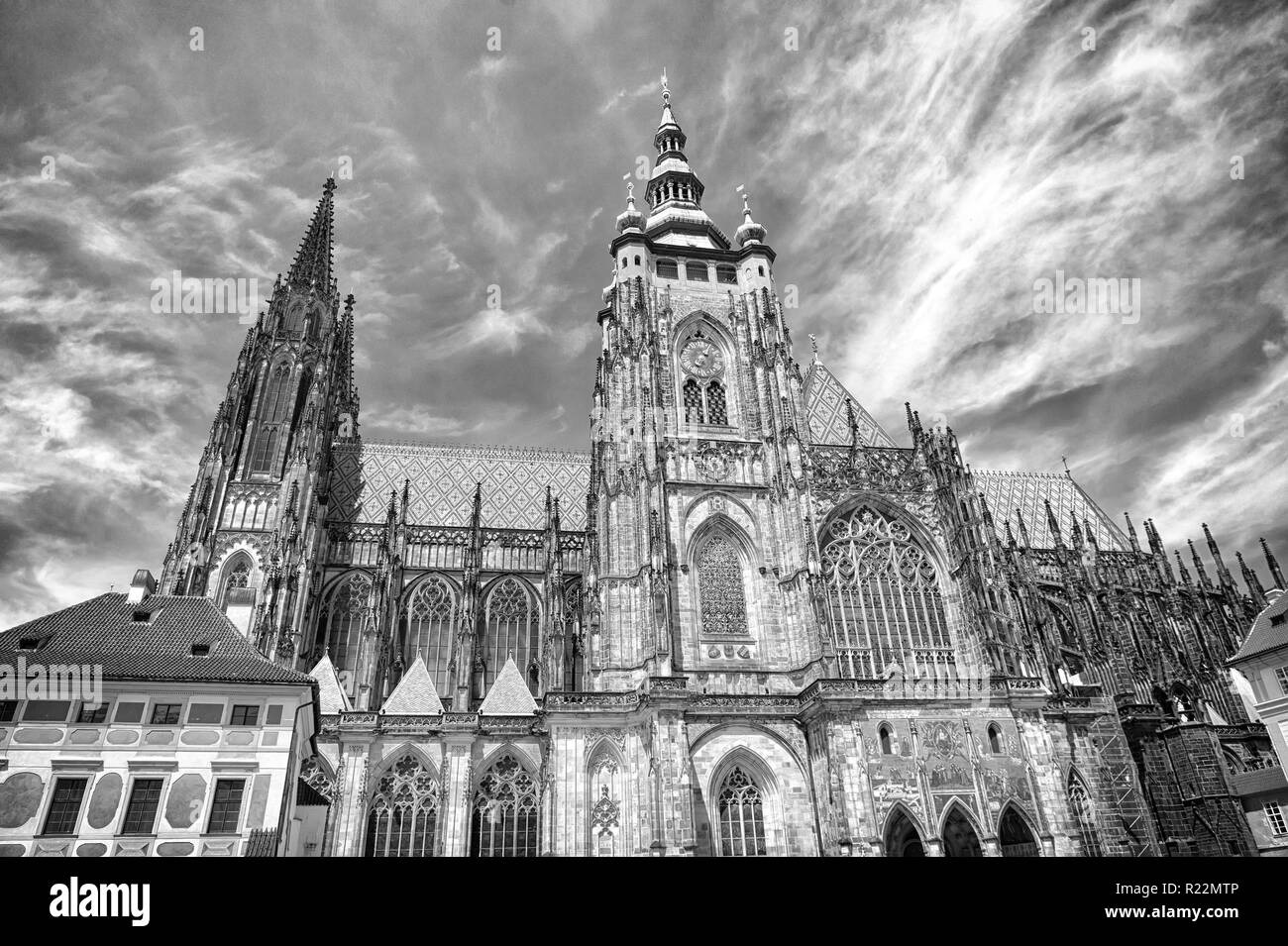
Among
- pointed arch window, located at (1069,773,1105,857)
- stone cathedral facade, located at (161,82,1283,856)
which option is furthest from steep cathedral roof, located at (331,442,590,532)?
pointed arch window, located at (1069,773,1105,857)

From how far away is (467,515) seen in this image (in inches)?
1734

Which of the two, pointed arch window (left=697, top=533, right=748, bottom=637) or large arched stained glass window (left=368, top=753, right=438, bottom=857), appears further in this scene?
pointed arch window (left=697, top=533, right=748, bottom=637)

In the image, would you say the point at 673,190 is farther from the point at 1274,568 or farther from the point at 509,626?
the point at 1274,568

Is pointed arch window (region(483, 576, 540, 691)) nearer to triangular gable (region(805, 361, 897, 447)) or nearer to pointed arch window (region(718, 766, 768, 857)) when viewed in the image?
pointed arch window (region(718, 766, 768, 857))

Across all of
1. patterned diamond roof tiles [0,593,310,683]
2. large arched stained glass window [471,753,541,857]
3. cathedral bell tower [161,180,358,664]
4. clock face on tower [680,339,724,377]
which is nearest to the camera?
patterned diamond roof tiles [0,593,310,683]

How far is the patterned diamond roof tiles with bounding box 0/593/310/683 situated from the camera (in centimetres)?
2169

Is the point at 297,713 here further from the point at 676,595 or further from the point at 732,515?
the point at 732,515

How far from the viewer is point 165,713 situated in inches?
843

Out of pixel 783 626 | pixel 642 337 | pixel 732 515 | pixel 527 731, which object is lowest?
pixel 527 731

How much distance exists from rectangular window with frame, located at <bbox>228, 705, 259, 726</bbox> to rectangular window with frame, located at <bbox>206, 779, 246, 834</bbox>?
58.7 inches

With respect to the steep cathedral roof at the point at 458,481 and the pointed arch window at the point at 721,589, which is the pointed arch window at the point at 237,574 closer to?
the steep cathedral roof at the point at 458,481
